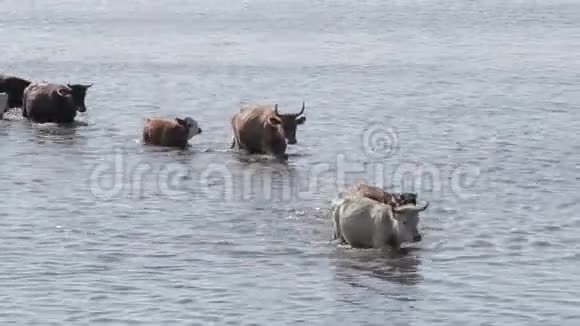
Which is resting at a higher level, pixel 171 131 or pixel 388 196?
pixel 171 131

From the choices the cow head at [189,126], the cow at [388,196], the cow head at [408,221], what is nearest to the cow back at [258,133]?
the cow head at [189,126]

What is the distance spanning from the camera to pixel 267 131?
79.0 ft

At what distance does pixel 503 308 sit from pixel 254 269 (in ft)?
9.67

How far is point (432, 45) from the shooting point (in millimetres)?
44031

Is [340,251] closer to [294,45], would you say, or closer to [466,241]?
[466,241]

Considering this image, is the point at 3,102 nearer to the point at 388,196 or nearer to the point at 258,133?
the point at 258,133

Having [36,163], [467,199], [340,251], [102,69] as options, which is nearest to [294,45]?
[102,69]

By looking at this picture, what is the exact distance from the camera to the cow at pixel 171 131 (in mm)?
Answer: 24859

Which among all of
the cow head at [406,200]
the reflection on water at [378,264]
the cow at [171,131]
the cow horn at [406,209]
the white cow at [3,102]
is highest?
the white cow at [3,102]

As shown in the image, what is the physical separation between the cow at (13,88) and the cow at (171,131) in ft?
17.0

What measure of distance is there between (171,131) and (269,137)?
1810 millimetres

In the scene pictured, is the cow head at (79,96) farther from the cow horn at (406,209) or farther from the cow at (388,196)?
the cow horn at (406,209)

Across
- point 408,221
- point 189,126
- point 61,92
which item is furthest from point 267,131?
point 408,221

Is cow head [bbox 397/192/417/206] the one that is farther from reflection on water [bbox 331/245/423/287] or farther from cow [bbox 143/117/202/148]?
cow [bbox 143/117/202/148]
